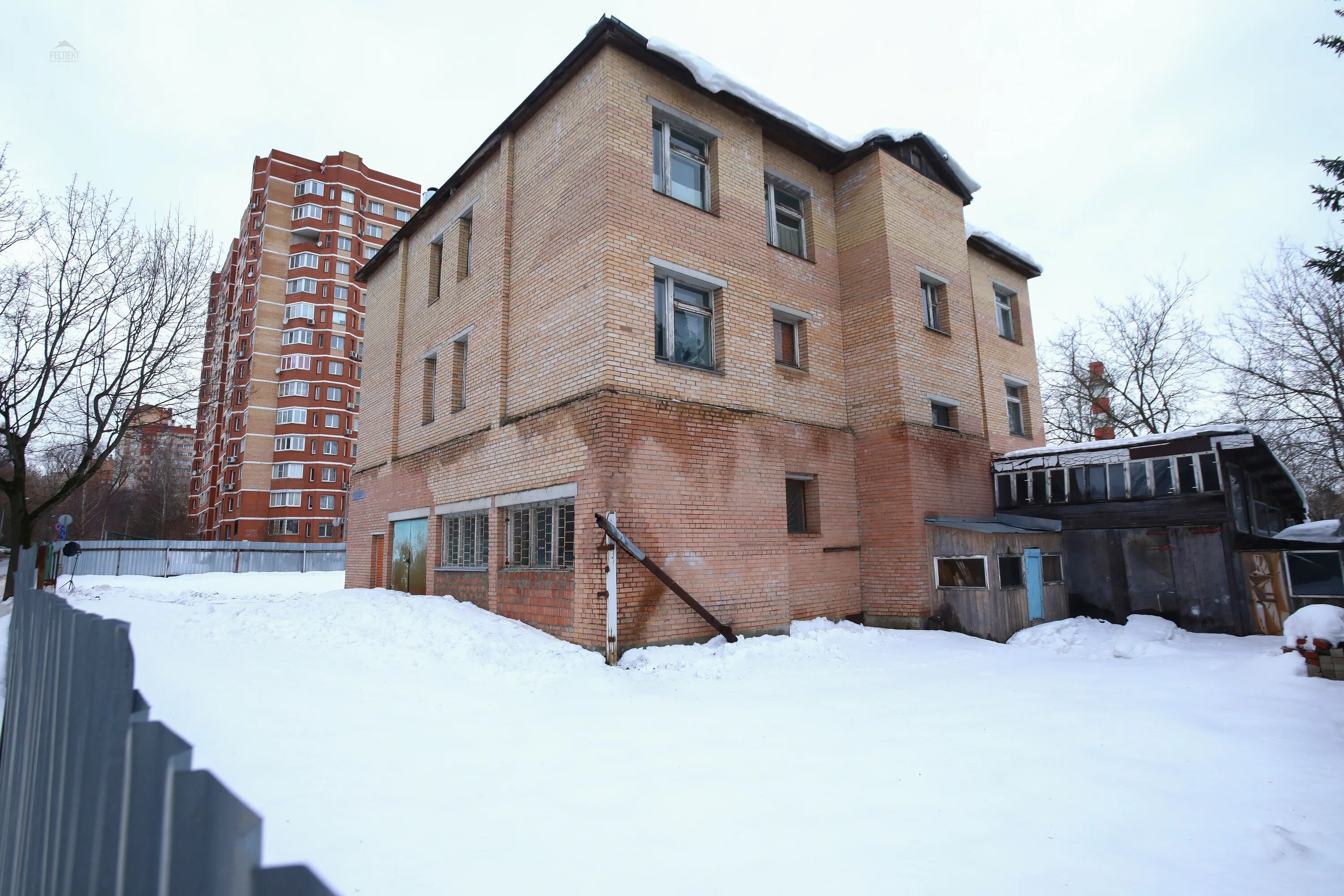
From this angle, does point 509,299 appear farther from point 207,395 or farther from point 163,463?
point 163,463

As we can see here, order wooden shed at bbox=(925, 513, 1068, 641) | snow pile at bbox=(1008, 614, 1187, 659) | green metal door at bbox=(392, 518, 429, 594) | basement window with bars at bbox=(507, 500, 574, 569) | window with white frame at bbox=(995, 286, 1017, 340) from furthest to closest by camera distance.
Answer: window with white frame at bbox=(995, 286, 1017, 340)
green metal door at bbox=(392, 518, 429, 594)
wooden shed at bbox=(925, 513, 1068, 641)
snow pile at bbox=(1008, 614, 1187, 659)
basement window with bars at bbox=(507, 500, 574, 569)

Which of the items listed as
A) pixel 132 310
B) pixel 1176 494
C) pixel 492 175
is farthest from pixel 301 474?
pixel 1176 494

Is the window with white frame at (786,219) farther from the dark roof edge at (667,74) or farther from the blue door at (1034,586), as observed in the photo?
the blue door at (1034,586)

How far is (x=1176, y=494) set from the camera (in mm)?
12773

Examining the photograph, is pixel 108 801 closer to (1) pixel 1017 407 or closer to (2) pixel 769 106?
(2) pixel 769 106

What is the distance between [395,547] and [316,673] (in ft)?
26.1

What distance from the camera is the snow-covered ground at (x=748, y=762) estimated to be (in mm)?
3609

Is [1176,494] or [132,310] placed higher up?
[132,310]

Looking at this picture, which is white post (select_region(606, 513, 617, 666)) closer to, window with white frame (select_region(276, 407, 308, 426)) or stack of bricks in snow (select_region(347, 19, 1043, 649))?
stack of bricks in snow (select_region(347, 19, 1043, 649))

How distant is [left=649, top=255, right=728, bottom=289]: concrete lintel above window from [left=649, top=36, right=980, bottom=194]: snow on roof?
3.24 meters

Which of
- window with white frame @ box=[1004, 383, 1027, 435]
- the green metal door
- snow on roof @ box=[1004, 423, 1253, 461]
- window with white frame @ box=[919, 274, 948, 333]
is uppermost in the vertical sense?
window with white frame @ box=[919, 274, 948, 333]

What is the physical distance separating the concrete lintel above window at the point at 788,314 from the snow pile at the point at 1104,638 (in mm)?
6941

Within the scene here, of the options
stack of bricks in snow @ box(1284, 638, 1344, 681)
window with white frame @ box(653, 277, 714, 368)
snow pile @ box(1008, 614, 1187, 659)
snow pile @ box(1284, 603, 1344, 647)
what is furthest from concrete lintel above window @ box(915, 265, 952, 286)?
stack of bricks in snow @ box(1284, 638, 1344, 681)

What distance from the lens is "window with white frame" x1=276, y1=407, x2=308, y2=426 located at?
46.5m
